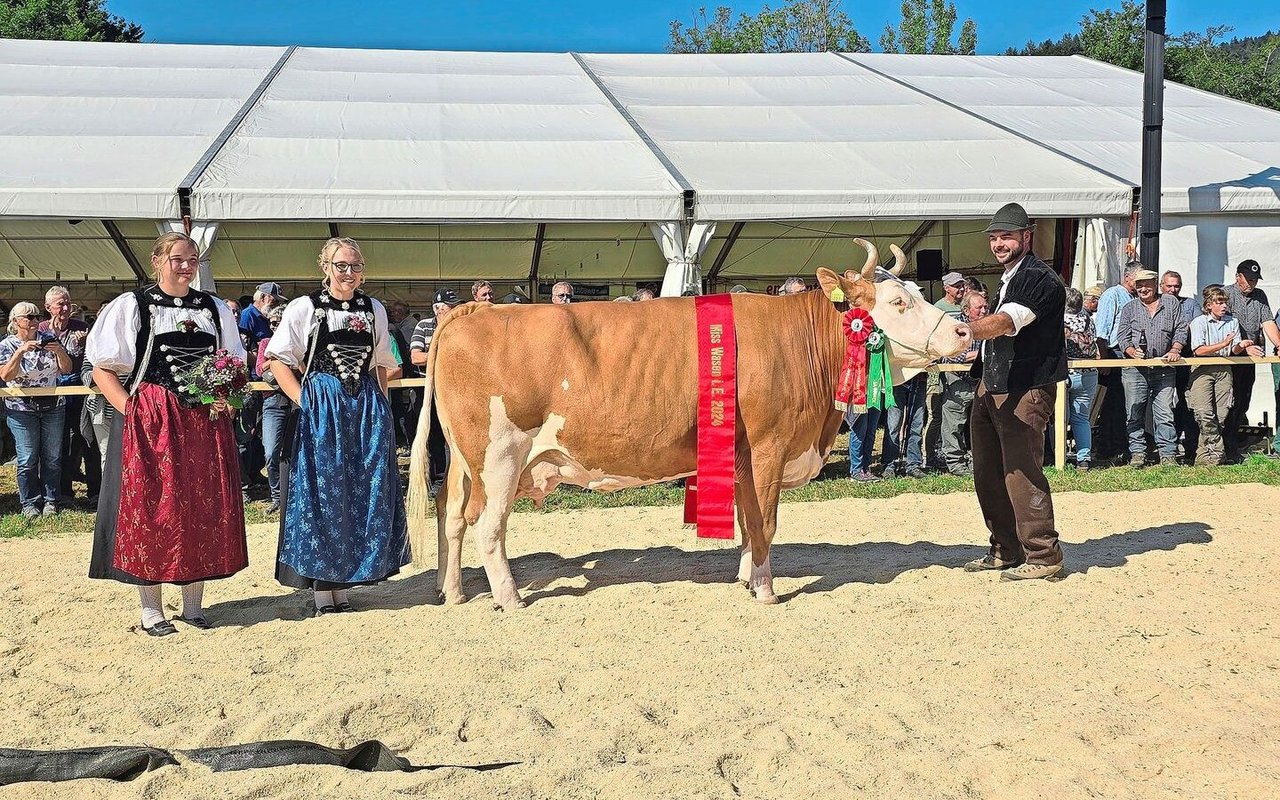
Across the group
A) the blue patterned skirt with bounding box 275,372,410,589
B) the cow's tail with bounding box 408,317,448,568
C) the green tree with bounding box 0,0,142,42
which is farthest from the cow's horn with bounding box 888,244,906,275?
the green tree with bounding box 0,0,142,42

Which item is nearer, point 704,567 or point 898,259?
point 898,259

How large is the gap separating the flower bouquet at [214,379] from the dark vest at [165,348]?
4cm

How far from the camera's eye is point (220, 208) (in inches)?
407

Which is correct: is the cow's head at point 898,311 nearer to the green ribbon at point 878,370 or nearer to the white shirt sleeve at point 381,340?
the green ribbon at point 878,370

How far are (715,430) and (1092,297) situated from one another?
752cm

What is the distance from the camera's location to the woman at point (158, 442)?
491cm

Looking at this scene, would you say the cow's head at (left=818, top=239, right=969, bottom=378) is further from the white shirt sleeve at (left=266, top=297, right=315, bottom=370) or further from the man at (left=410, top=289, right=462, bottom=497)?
the man at (left=410, top=289, right=462, bottom=497)

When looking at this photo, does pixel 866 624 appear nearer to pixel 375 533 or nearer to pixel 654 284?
pixel 375 533

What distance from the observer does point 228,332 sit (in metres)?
5.20

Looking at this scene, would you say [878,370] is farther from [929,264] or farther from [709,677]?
[929,264]

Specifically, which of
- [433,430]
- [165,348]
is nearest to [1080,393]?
[433,430]

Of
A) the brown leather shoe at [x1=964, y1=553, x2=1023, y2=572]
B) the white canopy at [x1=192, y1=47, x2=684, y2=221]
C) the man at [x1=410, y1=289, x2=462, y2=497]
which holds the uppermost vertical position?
the white canopy at [x1=192, y1=47, x2=684, y2=221]

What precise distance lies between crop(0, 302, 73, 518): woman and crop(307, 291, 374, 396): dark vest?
4091 mm

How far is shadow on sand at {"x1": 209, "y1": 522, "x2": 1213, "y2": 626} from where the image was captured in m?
5.72
